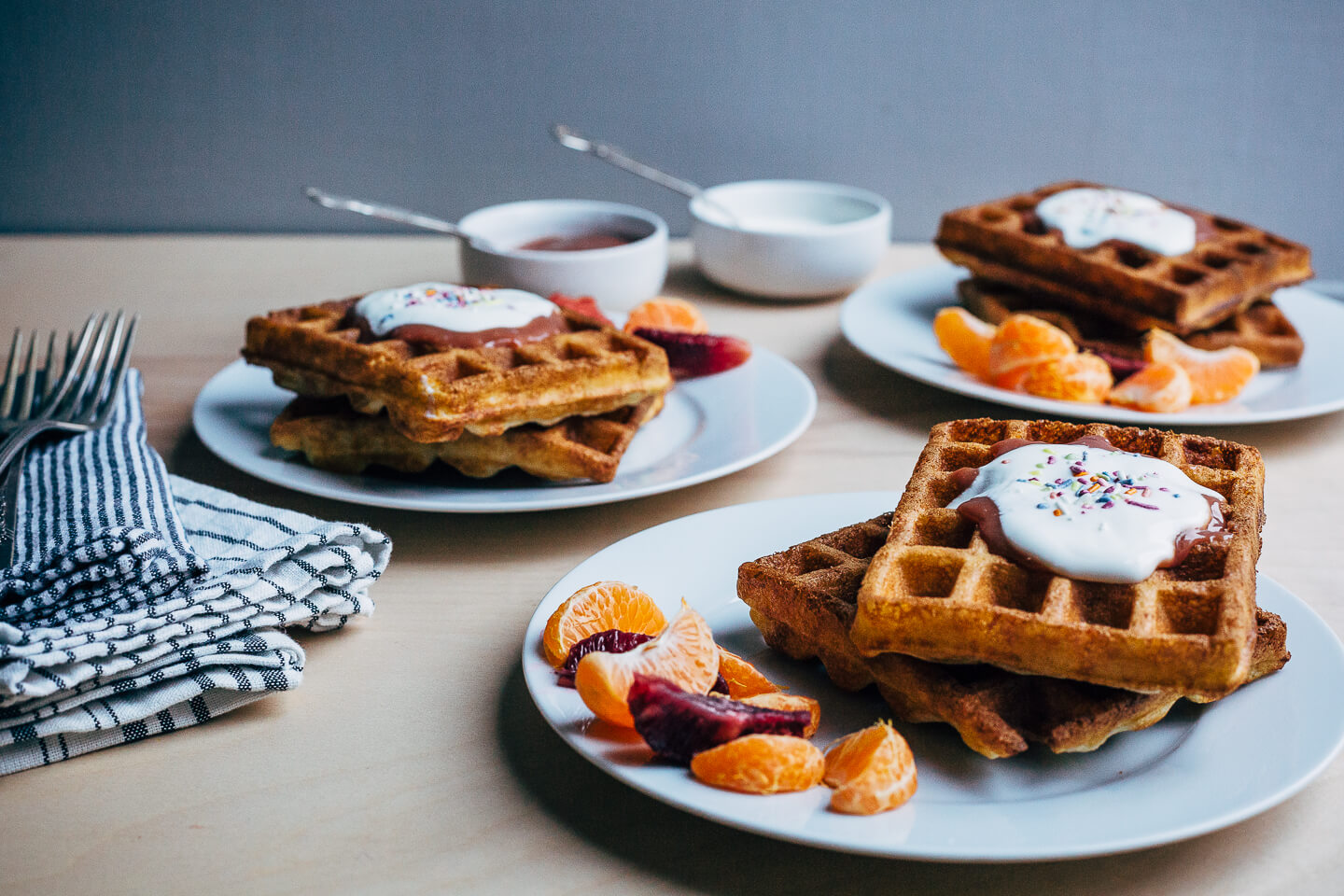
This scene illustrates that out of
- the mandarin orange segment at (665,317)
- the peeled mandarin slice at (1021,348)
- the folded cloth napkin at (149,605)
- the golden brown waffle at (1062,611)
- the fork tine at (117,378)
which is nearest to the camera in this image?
the golden brown waffle at (1062,611)

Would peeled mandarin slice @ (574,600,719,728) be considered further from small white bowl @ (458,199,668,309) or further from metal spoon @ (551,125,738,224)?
metal spoon @ (551,125,738,224)

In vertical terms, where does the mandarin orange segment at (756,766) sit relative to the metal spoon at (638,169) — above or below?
below

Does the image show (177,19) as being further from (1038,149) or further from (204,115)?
(1038,149)

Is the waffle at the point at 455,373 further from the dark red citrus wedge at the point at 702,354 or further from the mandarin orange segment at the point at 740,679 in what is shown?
→ the mandarin orange segment at the point at 740,679

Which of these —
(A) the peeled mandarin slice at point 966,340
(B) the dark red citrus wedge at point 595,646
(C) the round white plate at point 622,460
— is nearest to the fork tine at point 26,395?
(C) the round white plate at point 622,460

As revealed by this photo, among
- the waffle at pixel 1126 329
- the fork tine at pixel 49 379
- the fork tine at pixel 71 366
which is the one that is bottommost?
the waffle at pixel 1126 329

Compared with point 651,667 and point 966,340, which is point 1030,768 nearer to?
point 651,667

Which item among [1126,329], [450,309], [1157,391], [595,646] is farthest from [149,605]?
[1126,329]

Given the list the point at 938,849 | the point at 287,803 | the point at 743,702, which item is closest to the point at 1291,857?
the point at 938,849

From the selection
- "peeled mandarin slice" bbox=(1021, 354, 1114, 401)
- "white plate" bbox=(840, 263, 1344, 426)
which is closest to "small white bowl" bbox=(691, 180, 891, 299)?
"white plate" bbox=(840, 263, 1344, 426)
